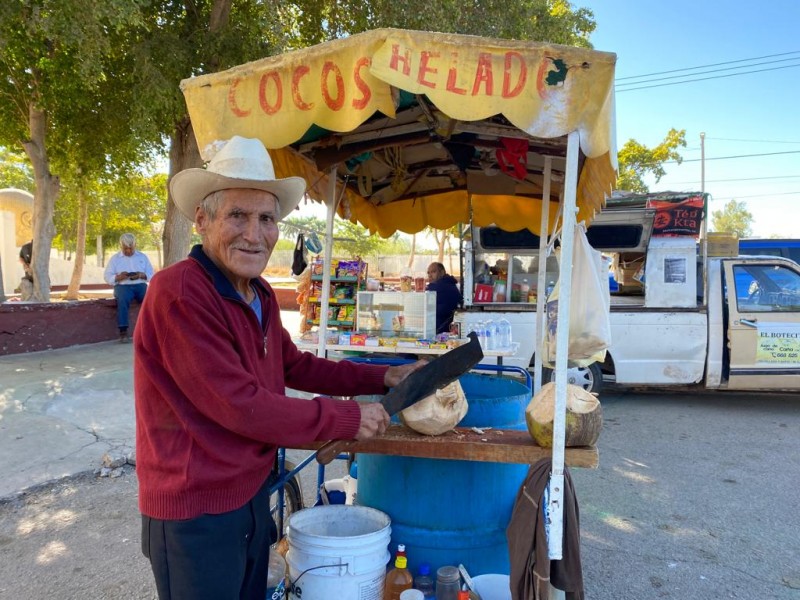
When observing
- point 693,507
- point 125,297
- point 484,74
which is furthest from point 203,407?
point 125,297

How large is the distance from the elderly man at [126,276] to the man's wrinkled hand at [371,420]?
8.75 m

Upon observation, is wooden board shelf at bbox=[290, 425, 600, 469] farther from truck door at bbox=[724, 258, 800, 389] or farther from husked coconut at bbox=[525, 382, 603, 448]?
truck door at bbox=[724, 258, 800, 389]

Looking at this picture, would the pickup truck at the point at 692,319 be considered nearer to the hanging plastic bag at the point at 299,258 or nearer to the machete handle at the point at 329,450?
the hanging plastic bag at the point at 299,258

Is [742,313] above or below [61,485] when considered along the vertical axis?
above

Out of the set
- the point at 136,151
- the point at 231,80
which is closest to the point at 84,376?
the point at 136,151

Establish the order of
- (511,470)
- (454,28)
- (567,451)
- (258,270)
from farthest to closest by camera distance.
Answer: (454,28), (511,470), (567,451), (258,270)

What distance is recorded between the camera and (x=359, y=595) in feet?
7.26

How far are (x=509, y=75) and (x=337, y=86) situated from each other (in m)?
0.70

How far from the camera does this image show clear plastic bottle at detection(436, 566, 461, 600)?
2.33m

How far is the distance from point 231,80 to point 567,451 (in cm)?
210

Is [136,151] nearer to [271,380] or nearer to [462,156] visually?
[462,156]

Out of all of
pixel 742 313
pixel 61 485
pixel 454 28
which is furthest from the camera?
pixel 454 28

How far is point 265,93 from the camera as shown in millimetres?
2400

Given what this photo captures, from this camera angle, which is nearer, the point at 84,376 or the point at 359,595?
the point at 359,595
